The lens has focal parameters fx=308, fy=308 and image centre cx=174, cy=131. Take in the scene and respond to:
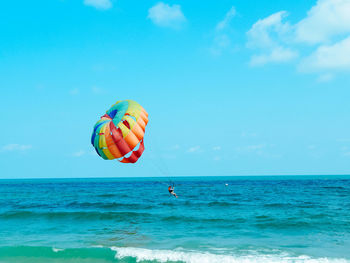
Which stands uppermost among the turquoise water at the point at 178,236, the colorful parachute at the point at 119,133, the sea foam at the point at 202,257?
the colorful parachute at the point at 119,133

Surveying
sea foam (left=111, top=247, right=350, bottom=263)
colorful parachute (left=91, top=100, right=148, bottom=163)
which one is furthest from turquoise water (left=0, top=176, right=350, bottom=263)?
colorful parachute (left=91, top=100, right=148, bottom=163)

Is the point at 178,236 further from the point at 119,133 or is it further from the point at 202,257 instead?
the point at 119,133

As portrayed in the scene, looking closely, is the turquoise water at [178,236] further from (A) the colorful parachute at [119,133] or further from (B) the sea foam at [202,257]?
(A) the colorful parachute at [119,133]

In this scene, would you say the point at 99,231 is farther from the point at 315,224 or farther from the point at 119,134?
the point at 315,224

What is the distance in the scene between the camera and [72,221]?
67.2 ft

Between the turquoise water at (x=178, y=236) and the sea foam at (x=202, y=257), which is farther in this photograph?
the turquoise water at (x=178, y=236)

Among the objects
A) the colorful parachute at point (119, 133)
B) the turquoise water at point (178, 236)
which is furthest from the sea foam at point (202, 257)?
the colorful parachute at point (119, 133)

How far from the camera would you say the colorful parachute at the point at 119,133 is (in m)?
15.7

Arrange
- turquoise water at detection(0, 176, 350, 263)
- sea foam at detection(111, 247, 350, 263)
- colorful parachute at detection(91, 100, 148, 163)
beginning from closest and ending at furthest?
sea foam at detection(111, 247, 350, 263) < turquoise water at detection(0, 176, 350, 263) < colorful parachute at detection(91, 100, 148, 163)

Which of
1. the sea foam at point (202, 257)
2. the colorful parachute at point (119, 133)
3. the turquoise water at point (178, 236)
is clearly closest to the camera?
the sea foam at point (202, 257)

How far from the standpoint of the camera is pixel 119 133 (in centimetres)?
1578

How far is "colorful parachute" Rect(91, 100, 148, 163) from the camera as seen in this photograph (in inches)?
619

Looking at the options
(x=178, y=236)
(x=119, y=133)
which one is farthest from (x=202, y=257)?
(x=119, y=133)

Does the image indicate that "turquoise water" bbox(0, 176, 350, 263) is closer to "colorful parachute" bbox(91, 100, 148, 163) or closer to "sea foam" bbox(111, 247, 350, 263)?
"sea foam" bbox(111, 247, 350, 263)
